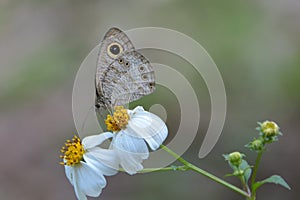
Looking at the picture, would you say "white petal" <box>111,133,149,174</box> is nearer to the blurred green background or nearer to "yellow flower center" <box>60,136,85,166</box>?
"yellow flower center" <box>60,136,85,166</box>

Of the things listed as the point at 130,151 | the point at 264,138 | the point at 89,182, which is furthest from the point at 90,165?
the point at 264,138

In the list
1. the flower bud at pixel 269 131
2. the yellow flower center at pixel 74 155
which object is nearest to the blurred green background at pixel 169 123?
the yellow flower center at pixel 74 155

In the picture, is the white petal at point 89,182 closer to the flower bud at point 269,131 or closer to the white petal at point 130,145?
the white petal at point 130,145

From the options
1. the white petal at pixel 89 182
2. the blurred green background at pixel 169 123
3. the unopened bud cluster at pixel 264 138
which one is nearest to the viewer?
the unopened bud cluster at pixel 264 138

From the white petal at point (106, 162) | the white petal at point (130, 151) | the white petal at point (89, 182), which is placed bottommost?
the white petal at point (89, 182)

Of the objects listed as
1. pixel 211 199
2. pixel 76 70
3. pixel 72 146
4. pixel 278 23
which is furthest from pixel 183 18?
pixel 72 146

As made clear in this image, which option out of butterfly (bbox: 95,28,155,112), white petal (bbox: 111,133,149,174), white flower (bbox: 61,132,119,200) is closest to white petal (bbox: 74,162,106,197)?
white flower (bbox: 61,132,119,200)

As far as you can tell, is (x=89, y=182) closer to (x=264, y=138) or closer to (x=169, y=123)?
(x=264, y=138)
